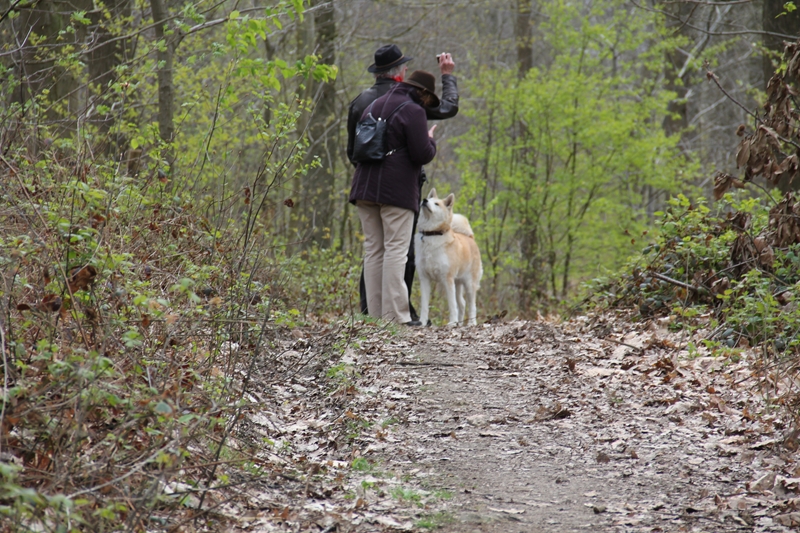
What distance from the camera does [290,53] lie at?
15.8m

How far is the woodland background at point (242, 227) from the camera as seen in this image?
307 cm

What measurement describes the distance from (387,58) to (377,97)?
0.39 metres

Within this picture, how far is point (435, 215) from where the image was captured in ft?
29.9

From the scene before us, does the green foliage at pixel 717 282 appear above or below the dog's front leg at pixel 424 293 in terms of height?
above

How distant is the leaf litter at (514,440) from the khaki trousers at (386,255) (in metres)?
1.17

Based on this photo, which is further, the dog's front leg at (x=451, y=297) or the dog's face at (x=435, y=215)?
the dog's front leg at (x=451, y=297)

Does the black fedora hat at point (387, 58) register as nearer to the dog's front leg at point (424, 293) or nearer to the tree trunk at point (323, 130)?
the dog's front leg at point (424, 293)

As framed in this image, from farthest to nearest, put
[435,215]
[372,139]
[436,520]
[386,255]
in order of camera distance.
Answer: [435,215] → [386,255] → [372,139] → [436,520]

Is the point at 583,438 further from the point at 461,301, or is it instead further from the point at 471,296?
the point at 461,301

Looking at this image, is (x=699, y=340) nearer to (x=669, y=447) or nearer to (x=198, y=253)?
(x=669, y=447)

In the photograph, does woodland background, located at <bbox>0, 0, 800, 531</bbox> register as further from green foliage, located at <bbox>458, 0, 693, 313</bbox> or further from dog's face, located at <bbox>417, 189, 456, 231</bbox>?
dog's face, located at <bbox>417, 189, 456, 231</bbox>

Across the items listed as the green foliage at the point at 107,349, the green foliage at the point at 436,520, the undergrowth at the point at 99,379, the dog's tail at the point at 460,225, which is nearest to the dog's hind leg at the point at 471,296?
the dog's tail at the point at 460,225

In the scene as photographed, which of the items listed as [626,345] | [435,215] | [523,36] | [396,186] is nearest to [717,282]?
[626,345]

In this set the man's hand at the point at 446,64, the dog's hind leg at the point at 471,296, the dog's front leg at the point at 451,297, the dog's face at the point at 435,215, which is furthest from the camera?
the dog's hind leg at the point at 471,296
